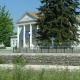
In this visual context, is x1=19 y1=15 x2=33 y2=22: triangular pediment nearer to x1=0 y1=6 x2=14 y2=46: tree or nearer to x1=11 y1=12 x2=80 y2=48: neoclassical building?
x1=11 y1=12 x2=80 y2=48: neoclassical building

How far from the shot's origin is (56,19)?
2037 inches

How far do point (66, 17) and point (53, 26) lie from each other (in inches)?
114

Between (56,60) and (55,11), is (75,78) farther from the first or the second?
(55,11)

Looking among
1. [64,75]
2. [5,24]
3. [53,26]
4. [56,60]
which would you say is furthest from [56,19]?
[64,75]

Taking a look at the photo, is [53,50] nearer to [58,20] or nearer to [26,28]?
[58,20]

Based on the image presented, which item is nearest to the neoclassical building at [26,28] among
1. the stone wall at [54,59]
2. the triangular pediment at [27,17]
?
the triangular pediment at [27,17]

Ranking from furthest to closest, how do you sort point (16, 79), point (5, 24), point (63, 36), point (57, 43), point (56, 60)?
point (5, 24), point (63, 36), point (57, 43), point (56, 60), point (16, 79)

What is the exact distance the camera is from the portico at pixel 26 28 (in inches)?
3116

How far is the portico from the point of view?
79156 millimetres

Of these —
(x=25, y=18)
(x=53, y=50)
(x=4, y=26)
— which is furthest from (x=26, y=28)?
(x=53, y=50)

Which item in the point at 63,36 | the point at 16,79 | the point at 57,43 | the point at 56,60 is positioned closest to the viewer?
the point at 16,79

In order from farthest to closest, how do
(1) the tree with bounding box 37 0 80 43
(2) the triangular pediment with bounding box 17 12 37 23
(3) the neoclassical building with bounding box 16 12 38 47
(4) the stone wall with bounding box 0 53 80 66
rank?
1. (2) the triangular pediment with bounding box 17 12 37 23
2. (3) the neoclassical building with bounding box 16 12 38 47
3. (1) the tree with bounding box 37 0 80 43
4. (4) the stone wall with bounding box 0 53 80 66

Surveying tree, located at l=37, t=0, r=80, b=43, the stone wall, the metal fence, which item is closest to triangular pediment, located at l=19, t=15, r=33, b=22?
tree, located at l=37, t=0, r=80, b=43

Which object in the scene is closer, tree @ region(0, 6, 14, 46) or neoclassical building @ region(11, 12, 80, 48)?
tree @ region(0, 6, 14, 46)
